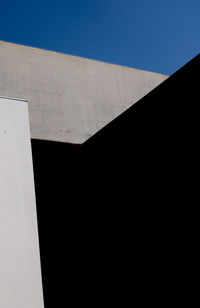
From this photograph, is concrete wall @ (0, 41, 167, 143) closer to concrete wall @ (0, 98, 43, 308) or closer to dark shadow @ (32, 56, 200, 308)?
dark shadow @ (32, 56, 200, 308)

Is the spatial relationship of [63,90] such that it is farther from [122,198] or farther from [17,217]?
[17,217]

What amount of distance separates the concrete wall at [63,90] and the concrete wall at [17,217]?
166 inches

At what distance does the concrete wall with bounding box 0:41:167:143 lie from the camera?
9.12m

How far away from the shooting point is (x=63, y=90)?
31.6ft

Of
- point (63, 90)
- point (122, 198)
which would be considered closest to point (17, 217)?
point (122, 198)

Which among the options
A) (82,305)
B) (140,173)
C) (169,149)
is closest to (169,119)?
(169,149)

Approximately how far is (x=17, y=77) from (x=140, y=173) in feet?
13.7

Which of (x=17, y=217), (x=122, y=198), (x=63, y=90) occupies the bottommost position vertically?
(x=17, y=217)

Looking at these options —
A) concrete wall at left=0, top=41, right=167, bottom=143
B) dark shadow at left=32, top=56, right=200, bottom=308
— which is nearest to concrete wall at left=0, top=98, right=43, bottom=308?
dark shadow at left=32, top=56, right=200, bottom=308

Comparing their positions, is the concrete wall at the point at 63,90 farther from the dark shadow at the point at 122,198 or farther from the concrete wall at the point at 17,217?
the concrete wall at the point at 17,217

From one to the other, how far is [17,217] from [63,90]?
593 cm

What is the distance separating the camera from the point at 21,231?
397 cm

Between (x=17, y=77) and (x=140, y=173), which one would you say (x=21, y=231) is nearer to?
(x=140, y=173)

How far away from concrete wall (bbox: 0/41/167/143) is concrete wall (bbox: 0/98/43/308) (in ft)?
13.8
